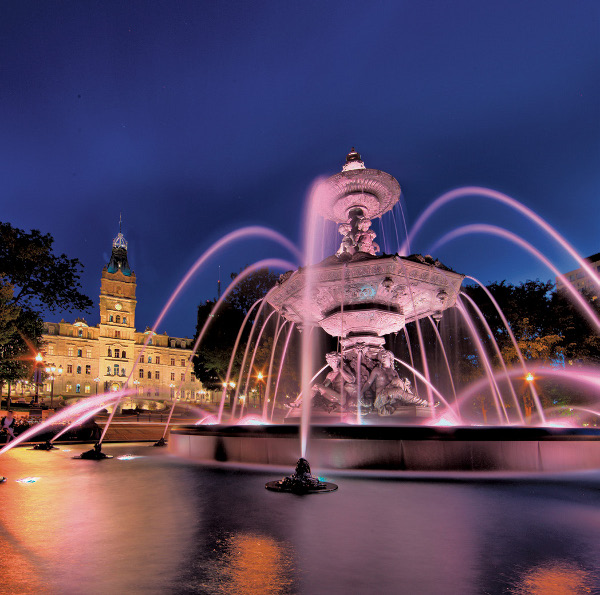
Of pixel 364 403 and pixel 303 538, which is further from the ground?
pixel 364 403

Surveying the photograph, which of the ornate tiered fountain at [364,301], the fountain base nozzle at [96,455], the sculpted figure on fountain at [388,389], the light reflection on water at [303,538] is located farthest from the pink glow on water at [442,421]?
the fountain base nozzle at [96,455]

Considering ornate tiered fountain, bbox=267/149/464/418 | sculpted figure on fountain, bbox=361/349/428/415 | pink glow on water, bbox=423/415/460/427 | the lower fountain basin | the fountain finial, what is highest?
the fountain finial

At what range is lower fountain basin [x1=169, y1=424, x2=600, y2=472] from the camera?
7.32 meters

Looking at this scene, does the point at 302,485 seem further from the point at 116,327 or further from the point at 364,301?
the point at 116,327

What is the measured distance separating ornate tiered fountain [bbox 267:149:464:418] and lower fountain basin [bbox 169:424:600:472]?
10.5 feet

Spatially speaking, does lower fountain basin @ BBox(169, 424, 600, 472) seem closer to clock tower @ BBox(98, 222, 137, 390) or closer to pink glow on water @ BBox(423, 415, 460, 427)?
pink glow on water @ BBox(423, 415, 460, 427)

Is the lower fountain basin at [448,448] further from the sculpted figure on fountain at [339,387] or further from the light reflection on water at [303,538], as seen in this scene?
the sculpted figure on fountain at [339,387]

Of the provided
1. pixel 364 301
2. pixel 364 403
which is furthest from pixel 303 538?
pixel 364 301

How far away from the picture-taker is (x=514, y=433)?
746 centimetres

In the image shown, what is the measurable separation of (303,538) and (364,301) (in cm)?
854

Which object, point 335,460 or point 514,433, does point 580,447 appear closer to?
point 514,433

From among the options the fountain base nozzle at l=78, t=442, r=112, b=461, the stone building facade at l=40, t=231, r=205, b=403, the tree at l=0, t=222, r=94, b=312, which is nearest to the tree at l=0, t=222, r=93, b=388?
the tree at l=0, t=222, r=94, b=312

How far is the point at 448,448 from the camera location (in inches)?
288

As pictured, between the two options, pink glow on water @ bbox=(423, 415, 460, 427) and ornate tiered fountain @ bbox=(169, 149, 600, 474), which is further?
pink glow on water @ bbox=(423, 415, 460, 427)
